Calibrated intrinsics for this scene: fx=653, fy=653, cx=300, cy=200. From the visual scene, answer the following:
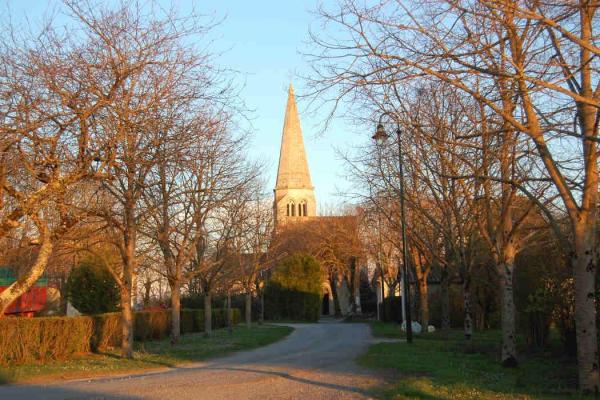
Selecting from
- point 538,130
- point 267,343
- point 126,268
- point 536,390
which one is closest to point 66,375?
point 126,268

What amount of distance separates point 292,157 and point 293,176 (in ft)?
16.4

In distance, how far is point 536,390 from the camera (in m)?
12.0

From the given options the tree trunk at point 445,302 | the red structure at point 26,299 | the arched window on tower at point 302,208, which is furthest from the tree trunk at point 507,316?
the arched window on tower at point 302,208

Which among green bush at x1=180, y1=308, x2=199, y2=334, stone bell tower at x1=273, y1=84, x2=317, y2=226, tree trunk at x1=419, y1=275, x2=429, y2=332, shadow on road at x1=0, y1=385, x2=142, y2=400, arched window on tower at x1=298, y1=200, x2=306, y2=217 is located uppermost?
stone bell tower at x1=273, y1=84, x2=317, y2=226

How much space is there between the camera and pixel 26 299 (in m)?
34.7

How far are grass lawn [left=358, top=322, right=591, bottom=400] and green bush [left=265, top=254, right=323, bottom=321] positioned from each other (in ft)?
122

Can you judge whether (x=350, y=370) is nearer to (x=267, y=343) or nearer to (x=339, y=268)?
(x=267, y=343)

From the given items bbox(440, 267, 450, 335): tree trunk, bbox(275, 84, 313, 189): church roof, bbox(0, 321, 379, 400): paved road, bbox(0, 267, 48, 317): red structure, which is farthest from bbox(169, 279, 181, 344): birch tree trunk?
bbox(275, 84, 313, 189): church roof

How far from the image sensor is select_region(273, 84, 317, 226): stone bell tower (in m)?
92.1

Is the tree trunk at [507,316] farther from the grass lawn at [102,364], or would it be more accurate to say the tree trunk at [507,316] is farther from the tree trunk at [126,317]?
the tree trunk at [126,317]

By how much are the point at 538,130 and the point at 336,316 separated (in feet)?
227

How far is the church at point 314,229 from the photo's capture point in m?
62.8

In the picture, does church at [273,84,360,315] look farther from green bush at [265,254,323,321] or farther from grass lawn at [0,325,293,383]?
grass lawn at [0,325,293,383]

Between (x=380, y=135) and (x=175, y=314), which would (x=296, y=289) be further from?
(x=380, y=135)
